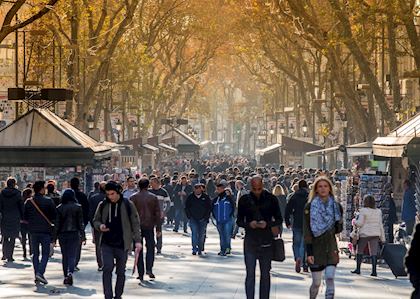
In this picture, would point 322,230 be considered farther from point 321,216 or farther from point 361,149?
point 361,149

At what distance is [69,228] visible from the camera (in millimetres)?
20156

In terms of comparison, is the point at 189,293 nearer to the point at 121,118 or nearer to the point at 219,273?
the point at 219,273

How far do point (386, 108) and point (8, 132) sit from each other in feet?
47.7

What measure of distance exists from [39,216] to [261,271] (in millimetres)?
5127

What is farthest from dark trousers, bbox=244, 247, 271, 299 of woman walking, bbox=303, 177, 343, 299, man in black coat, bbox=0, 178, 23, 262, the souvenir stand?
man in black coat, bbox=0, 178, 23, 262

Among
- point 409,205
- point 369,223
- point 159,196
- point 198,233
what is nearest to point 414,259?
point 369,223

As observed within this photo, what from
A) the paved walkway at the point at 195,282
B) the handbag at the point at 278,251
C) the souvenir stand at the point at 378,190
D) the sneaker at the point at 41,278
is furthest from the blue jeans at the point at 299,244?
the handbag at the point at 278,251

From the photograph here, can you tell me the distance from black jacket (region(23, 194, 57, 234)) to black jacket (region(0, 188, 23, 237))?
4859 millimetres

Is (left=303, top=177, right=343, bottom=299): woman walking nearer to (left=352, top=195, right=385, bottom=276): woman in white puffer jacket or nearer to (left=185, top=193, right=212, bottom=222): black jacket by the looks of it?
(left=352, top=195, right=385, bottom=276): woman in white puffer jacket

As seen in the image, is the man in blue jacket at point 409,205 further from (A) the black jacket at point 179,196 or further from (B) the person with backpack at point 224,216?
(A) the black jacket at point 179,196

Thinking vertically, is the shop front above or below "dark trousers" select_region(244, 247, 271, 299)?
above

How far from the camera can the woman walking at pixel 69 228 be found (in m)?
20.1

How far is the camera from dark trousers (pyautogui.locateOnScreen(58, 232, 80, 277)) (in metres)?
20.2

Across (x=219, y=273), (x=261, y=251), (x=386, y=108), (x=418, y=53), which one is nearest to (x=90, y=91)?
(x=386, y=108)
